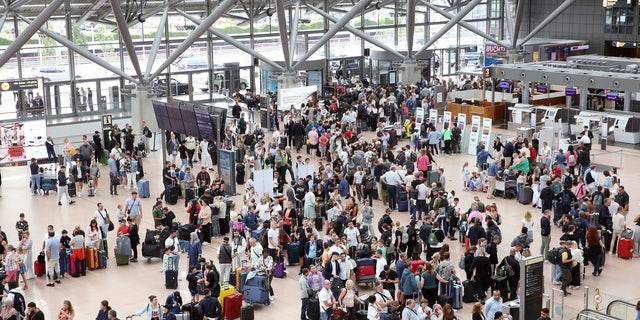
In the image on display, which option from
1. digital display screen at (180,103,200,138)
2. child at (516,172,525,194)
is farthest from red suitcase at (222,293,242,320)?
digital display screen at (180,103,200,138)

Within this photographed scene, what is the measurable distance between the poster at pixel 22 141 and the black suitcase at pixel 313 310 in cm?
1749

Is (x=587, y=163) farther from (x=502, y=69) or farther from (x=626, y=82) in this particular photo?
(x=502, y=69)

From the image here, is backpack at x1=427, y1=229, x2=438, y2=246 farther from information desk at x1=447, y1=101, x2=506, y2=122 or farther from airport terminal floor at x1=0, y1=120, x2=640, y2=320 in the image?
information desk at x1=447, y1=101, x2=506, y2=122

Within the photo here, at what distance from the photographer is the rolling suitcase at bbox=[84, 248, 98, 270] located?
20.5m

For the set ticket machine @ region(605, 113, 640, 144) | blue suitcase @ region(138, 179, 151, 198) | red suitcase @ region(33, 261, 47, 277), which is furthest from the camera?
ticket machine @ region(605, 113, 640, 144)

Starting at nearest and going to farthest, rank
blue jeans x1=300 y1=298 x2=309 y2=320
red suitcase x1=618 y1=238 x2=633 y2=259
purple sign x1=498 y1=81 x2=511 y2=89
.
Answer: blue jeans x1=300 y1=298 x2=309 y2=320 → red suitcase x1=618 y1=238 x2=633 y2=259 → purple sign x1=498 y1=81 x2=511 y2=89

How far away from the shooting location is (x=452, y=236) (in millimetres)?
22250

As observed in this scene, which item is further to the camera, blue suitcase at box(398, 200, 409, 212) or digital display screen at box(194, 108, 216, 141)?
digital display screen at box(194, 108, 216, 141)

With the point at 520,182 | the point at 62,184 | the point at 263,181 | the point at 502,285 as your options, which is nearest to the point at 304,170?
the point at 263,181

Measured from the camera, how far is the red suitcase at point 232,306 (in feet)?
57.2

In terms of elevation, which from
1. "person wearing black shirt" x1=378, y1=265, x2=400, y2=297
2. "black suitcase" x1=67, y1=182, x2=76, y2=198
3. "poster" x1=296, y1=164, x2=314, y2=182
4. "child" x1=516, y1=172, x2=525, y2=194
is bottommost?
"person wearing black shirt" x1=378, y1=265, x2=400, y2=297

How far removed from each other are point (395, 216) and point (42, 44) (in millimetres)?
21706

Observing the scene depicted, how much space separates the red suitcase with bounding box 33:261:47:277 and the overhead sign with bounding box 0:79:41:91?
1727 centimetres

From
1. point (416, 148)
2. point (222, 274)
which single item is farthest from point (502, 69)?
point (222, 274)
